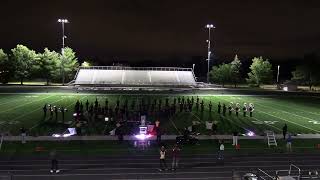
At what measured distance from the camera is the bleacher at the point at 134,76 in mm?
94500

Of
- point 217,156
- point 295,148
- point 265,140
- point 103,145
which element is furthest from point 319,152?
point 103,145

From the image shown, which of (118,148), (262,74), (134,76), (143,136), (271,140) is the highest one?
(262,74)

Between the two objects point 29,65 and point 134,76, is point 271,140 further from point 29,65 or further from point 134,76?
point 29,65

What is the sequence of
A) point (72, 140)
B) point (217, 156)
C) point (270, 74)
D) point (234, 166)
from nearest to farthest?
point (234, 166)
point (217, 156)
point (72, 140)
point (270, 74)

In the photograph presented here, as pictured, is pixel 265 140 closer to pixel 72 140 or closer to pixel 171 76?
pixel 72 140

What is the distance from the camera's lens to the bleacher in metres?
94.5

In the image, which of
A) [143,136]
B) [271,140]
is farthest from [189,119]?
[143,136]

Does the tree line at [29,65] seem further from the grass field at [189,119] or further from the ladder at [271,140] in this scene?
the ladder at [271,140]

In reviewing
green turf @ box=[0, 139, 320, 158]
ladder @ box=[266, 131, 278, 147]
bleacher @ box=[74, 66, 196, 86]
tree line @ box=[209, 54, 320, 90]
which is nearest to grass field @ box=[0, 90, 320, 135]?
green turf @ box=[0, 139, 320, 158]

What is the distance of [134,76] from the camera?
338 ft

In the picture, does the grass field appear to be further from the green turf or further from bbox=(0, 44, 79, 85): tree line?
bbox=(0, 44, 79, 85): tree line

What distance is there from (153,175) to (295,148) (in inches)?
467

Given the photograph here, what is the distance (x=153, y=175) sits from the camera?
20734 mm

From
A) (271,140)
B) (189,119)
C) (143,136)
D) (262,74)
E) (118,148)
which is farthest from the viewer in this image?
(262,74)
